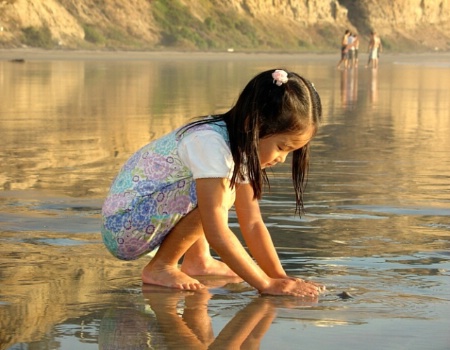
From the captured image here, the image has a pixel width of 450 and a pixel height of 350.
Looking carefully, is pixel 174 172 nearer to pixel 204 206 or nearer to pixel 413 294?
pixel 204 206

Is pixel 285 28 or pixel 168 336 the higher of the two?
pixel 168 336

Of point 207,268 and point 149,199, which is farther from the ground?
point 149,199

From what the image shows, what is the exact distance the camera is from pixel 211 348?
348 centimetres

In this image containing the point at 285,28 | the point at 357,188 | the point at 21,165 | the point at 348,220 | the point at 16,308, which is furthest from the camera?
the point at 285,28

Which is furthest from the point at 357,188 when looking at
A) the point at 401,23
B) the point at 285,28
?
the point at 401,23

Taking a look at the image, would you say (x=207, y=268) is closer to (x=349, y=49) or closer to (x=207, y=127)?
(x=207, y=127)

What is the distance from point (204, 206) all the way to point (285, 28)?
192 feet

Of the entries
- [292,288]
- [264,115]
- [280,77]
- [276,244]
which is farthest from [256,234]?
[276,244]

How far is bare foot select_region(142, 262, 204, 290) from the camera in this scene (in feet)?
14.5

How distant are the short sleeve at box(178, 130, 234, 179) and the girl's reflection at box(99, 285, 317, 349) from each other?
473 millimetres

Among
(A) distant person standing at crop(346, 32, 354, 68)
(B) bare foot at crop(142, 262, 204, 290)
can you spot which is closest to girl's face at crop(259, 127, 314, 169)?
(B) bare foot at crop(142, 262, 204, 290)

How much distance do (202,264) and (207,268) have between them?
27 millimetres

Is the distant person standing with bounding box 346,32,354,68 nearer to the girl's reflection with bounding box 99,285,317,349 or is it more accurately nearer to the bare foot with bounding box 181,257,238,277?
the bare foot with bounding box 181,257,238,277

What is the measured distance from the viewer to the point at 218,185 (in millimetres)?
4168
